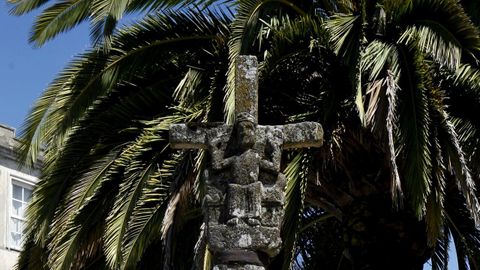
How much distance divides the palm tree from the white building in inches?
281

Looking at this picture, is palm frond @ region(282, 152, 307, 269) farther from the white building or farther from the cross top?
the white building

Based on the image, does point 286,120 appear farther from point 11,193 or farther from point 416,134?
point 11,193

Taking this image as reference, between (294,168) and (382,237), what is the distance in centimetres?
176

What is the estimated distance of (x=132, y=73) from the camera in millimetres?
14289

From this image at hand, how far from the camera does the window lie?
22.7m

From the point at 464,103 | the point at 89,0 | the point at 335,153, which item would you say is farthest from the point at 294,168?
the point at 89,0

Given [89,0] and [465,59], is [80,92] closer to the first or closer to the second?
[89,0]

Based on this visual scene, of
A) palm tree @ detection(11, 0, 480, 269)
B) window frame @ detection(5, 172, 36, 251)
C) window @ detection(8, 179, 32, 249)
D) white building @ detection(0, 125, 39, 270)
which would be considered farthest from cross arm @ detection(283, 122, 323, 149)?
window frame @ detection(5, 172, 36, 251)

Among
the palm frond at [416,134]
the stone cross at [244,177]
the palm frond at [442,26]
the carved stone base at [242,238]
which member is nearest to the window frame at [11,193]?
the palm frond at [442,26]

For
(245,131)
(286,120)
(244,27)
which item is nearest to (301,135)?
(245,131)

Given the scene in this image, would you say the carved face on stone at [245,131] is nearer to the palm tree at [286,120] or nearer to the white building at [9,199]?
the palm tree at [286,120]

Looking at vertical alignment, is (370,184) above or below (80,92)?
below

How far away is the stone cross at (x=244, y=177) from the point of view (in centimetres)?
831

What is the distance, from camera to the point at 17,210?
23000mm
